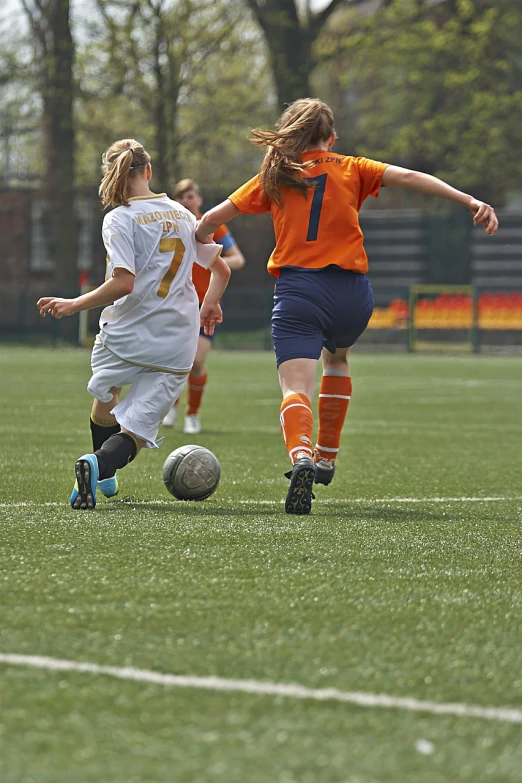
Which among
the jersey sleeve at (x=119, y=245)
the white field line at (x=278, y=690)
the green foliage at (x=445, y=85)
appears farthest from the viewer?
the green foliage at (x=445, y=85)

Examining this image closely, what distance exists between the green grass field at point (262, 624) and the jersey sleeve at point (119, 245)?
1098 millimetres

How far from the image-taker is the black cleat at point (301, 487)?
5.57 m

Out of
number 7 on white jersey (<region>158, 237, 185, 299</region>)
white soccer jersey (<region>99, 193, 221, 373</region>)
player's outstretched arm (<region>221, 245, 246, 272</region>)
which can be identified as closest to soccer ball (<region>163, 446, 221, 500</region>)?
white soccer jersey (<region>99, 193, 221, 373</region>)

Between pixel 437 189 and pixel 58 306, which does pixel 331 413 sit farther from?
pixel 58 306

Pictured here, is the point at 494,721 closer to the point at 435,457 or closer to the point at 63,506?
the point at 63,506

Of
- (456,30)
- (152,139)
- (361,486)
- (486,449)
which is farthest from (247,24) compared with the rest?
(361,486)

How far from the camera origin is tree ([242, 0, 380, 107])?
34000mm

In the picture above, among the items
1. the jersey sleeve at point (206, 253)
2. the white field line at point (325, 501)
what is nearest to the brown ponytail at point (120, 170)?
the jersey sleeve at point (206, 253)

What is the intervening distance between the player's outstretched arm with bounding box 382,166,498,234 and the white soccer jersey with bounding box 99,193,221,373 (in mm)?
1022

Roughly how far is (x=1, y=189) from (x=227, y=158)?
27.3ft

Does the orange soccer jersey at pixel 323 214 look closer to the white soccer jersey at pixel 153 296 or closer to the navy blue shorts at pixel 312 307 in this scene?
the navy blue shorts at pixel 312 307

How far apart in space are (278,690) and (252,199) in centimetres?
363

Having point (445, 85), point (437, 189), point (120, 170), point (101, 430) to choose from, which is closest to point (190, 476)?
point (101, 430)

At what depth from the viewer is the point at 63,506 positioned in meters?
5.76
